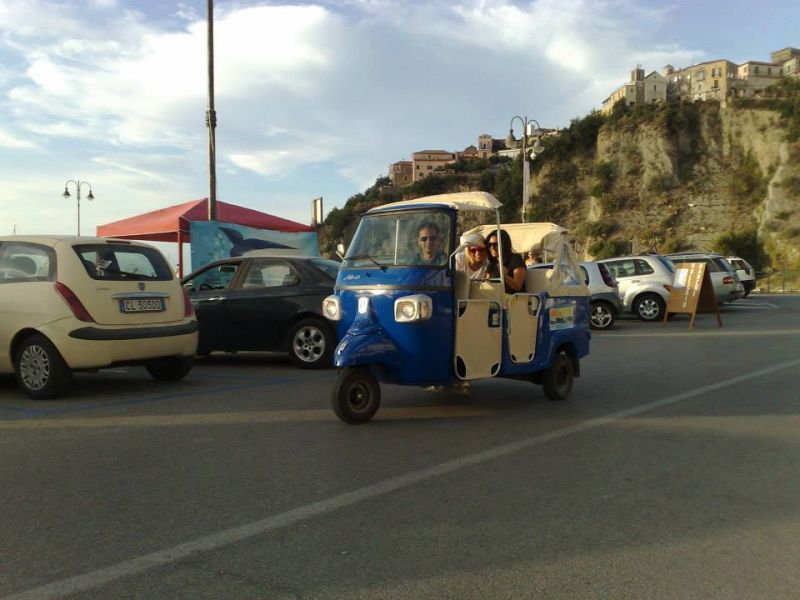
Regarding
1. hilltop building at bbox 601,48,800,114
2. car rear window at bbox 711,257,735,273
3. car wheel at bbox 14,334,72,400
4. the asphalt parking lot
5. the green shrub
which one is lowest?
the asphalt parking lot

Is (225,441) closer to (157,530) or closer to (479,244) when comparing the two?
(157,530)

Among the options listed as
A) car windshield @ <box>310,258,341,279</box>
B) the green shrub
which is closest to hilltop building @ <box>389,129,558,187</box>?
the green shrub

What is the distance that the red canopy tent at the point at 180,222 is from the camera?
16891mm

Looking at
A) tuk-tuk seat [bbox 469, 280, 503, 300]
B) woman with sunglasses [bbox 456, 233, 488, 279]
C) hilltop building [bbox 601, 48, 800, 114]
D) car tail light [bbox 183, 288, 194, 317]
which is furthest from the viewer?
hilltop building [bbox 601, 48, 800, 114]

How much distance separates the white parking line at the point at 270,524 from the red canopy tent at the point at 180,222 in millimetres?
12520

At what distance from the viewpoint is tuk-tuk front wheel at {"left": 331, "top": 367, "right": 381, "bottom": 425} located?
6152 mm

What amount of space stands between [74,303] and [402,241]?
3.43 metres

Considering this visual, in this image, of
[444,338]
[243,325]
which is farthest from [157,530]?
[243,325]

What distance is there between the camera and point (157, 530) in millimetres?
3766

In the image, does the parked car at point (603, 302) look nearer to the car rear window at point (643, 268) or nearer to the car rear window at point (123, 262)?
the car rear window at point (643, 268)

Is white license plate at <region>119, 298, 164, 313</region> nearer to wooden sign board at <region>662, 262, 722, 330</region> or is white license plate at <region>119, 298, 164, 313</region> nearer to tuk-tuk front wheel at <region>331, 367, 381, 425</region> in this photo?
tuk-tuk front wheel at <region>331, 367, 381, 425</region>

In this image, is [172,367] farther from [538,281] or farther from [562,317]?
[562,317]

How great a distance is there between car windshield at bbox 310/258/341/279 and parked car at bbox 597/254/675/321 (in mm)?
9847

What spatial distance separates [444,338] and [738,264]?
25.9 metres
